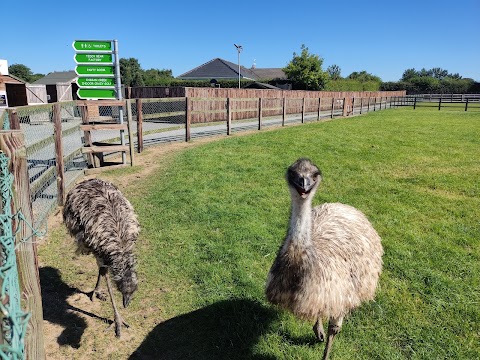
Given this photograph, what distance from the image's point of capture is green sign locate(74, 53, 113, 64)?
31.7 ft

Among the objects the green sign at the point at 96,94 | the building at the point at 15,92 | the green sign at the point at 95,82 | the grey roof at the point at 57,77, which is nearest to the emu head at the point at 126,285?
the green sign at the point at 96,94

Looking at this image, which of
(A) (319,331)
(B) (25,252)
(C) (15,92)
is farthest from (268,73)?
(B) (25,252)

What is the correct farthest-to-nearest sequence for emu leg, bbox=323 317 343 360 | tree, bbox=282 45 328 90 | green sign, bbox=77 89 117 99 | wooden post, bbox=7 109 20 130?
tree, bbox=282 45 328 90 < green sign, bbox=77 89 117 99 < wooden post, bbox=7 109 20 130 < emu leg, bbox=323 317 343 360

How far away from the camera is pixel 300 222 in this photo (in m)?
2.89

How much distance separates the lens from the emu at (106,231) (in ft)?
12.0

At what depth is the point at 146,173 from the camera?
9.03 metres

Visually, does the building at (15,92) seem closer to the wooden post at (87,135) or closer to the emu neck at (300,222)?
the wooden post at (87,135)

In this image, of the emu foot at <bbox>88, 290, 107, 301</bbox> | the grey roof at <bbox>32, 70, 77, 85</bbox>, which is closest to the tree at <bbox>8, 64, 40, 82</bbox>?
the grey roof at <bbox>32, 70, 77, 85</bbox>

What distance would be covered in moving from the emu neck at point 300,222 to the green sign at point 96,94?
27.8 ft

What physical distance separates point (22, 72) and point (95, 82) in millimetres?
82078

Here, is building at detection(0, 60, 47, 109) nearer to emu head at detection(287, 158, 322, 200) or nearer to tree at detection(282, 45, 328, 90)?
emu head at detection(287, 158, 322, 200)

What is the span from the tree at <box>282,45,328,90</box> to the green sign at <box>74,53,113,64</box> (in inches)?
1512

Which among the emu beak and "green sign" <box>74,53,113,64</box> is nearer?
the emu beak

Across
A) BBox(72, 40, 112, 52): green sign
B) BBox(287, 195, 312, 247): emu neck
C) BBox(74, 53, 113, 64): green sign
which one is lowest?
BBox(287, 195, 312, 247): emu neck
